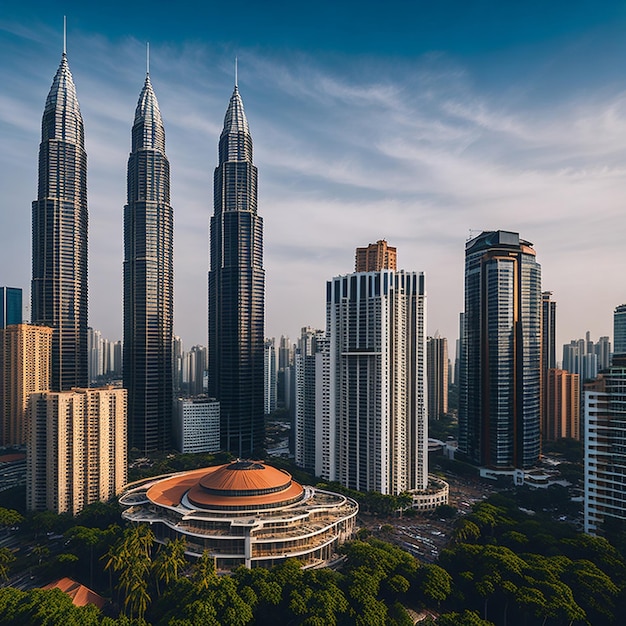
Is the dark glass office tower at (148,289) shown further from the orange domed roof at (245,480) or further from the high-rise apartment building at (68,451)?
the orange domed roof at (245,480)

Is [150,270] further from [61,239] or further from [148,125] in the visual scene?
[148,125]

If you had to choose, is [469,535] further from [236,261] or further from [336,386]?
[236,261]

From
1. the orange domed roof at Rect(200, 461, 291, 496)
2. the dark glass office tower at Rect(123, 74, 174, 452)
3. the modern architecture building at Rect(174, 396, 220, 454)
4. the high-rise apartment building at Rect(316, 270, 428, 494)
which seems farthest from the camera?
the modern architecture building at Rect(174, 396, 220, 454)

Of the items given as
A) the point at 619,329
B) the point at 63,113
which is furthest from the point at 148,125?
the point at 619,329

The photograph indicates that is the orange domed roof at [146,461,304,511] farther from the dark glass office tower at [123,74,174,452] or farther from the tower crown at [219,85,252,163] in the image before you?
the tower crown at [219,85,252,163]

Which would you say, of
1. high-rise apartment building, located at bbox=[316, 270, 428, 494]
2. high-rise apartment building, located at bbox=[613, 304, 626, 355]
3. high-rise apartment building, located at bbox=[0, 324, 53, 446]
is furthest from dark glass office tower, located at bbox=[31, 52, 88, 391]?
high-rise apartment building, located at bbox=[613, 304, 626, 355]

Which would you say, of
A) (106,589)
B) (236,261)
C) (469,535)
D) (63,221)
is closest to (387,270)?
(469,535)

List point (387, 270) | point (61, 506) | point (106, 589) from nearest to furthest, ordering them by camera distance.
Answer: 1. point (106, 589)
2. point (61, 506)
3. point (387, 270)
